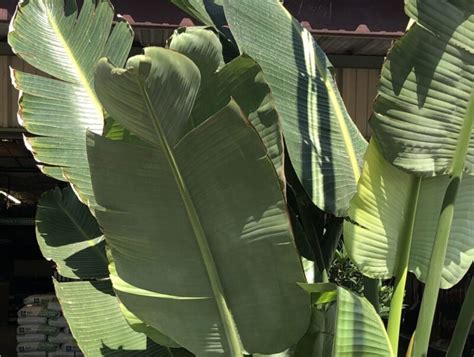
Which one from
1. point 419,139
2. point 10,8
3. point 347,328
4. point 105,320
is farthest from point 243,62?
point 10,8

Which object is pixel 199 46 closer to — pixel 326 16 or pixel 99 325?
pixel 99 325

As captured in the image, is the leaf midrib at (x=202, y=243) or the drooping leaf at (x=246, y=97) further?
the drooping leaf at (x=246, y=97)

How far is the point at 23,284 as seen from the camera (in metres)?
10.0

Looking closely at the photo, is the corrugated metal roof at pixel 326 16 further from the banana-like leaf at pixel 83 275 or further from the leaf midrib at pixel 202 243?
the leaf midrib at pixel 202 243

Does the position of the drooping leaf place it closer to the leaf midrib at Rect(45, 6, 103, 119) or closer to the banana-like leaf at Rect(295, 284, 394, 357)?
the banana-like leaf at Rect(295, 284, 394, 357)

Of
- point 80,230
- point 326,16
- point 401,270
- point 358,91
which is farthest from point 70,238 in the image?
point 358,91

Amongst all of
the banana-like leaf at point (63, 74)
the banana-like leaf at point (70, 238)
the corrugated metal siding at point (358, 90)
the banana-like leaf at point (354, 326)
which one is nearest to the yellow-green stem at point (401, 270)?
the banana-like leaf at point (354, 326)

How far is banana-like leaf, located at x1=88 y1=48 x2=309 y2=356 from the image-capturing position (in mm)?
1210

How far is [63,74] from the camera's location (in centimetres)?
191

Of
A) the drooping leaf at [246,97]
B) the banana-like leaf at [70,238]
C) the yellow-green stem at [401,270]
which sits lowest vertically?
the banana-like leaf at [70,238]

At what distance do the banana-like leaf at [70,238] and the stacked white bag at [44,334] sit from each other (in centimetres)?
310

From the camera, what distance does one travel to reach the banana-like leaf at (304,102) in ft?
5.39

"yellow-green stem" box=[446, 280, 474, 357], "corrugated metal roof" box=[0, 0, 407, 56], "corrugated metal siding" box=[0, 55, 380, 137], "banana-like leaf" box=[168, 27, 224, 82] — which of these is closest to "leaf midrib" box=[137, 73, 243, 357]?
"banana-like leaf" box=[168, 27, 224, 82]

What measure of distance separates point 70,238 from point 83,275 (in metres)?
0.20
